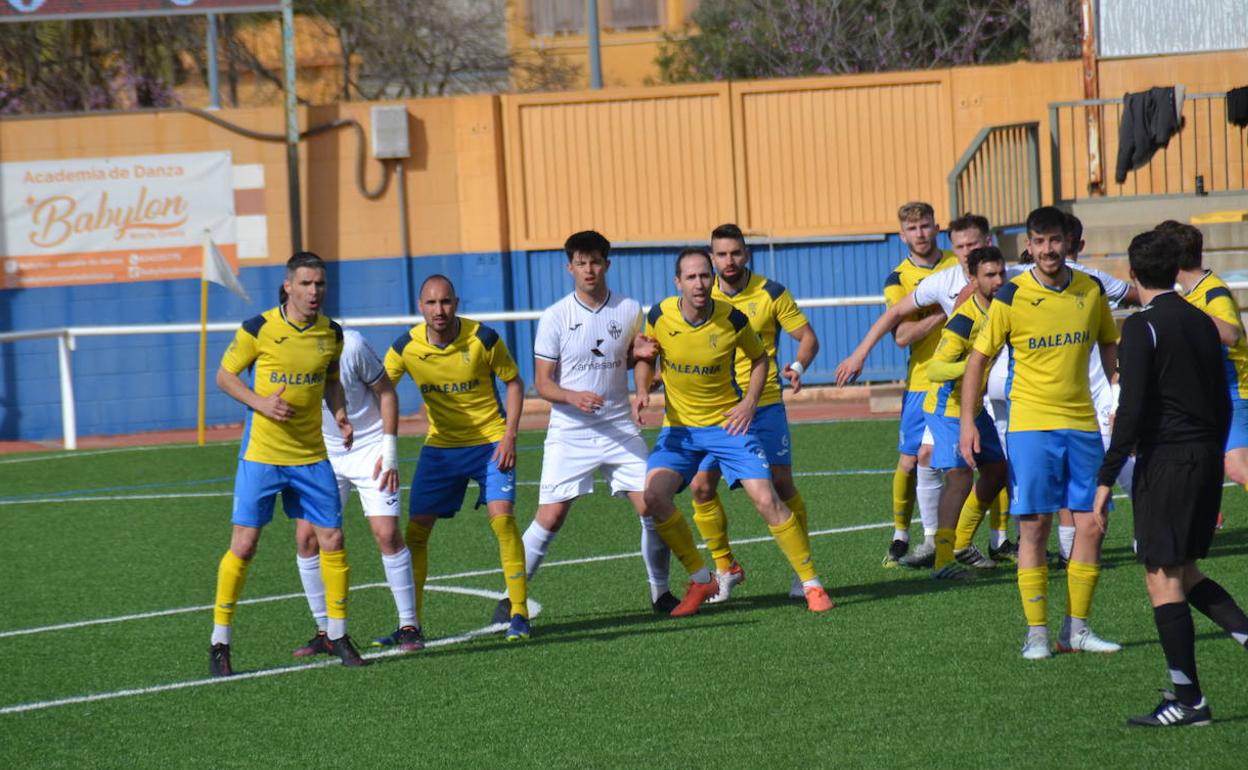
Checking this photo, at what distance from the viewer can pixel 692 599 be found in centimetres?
926

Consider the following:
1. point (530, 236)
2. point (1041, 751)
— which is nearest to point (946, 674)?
point (1041, 751)

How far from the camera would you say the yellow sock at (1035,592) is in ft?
24.4

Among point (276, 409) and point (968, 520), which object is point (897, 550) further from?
point (276, 409)

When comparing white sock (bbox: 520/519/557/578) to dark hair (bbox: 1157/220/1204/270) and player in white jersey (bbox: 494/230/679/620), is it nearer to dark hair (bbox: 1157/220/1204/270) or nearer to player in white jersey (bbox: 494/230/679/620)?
player in white jersey (bbox: 494/230/679/620)

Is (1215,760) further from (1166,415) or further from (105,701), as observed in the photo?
(105,701)

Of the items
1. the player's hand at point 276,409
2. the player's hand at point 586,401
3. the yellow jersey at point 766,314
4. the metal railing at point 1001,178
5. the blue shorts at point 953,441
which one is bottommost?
the blue shorts at point 953,441

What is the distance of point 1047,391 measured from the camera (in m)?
7.40

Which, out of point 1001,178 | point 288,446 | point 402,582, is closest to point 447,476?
point 402,582

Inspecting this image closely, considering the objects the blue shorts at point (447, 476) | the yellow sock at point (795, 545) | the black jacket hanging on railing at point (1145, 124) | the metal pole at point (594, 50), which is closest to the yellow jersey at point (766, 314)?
the yellow sock at point (795, 545)

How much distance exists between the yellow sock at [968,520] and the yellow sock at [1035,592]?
2.40 metres

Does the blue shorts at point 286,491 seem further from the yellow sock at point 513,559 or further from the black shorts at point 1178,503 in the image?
the black shorts at point 1178,503

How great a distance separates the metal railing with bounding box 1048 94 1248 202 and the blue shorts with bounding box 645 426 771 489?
1302 centimetres

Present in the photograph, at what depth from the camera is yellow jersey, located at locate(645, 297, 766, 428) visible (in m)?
9.02

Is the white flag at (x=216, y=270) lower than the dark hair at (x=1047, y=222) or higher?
higher
